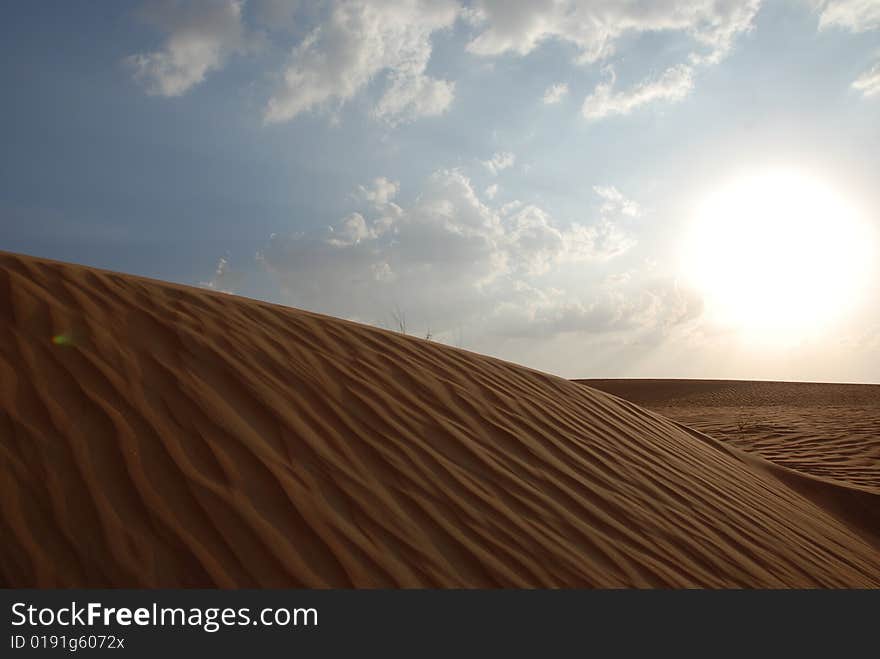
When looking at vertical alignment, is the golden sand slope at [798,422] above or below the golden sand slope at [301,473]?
above

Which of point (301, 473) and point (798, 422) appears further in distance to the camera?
point (798, 422)

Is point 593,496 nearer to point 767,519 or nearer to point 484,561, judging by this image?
point 484,561

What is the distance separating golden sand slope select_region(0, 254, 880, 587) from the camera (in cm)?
220

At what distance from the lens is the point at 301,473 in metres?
2.77

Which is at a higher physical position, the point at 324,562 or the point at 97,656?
the point at 324,562

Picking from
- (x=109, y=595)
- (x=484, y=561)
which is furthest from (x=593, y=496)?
(x=109, y=595)

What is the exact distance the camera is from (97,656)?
183cm

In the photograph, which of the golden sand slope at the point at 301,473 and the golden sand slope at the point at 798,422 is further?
the golden sand slope at the point at 798,422

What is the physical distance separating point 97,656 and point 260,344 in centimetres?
230

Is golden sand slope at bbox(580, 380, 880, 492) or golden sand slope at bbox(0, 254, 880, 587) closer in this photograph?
golden sand slope at bbox(0, 254, 880, 587)

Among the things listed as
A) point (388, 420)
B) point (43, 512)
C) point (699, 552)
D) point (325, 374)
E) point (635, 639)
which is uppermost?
point (325, 374)

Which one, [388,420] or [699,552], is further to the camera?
[388,420]

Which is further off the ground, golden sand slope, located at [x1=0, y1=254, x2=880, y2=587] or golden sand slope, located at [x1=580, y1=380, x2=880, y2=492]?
golden sand slope, located at [x1=580, y1=380, x2=880, y2=492]

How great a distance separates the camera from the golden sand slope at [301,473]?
7.23 ft
